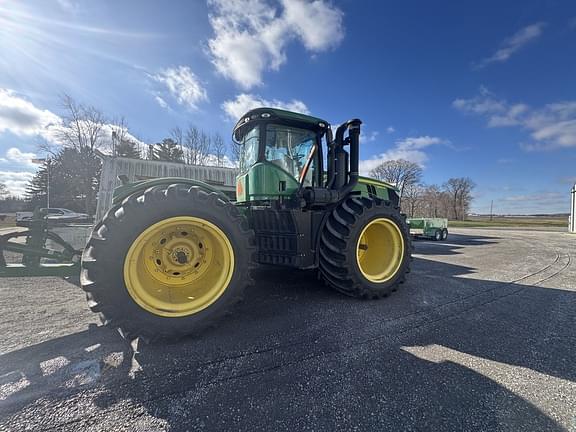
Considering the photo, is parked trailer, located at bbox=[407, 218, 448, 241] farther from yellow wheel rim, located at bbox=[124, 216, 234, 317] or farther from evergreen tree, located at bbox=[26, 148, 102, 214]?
evergreen tree, located at bbox=[26, 148, 102, 214]

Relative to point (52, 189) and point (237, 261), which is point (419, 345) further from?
point (52, 189)

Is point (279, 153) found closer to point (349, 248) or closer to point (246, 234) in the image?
point (246, 234)

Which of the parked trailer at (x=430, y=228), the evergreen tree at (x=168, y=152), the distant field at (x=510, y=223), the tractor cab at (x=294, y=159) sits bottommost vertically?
the distant field at (x=510, y=223)

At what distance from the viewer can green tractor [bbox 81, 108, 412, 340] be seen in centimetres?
214

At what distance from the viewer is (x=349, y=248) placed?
3.33 meters

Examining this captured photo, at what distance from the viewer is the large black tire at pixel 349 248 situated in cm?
333

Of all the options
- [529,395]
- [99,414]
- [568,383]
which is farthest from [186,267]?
[568,383]

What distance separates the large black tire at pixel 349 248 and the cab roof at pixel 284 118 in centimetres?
124

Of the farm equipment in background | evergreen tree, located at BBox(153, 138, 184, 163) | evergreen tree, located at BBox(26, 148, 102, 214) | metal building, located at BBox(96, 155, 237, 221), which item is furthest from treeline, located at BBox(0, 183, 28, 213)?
the farm equipment in background

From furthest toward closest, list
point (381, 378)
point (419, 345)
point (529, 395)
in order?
point (419, 345) < point (381, 378) < point (529, 395)

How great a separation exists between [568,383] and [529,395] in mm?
461

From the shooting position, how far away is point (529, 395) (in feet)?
5.85

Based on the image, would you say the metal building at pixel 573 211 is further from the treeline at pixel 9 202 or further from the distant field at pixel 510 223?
the treeline at pixel 9 202

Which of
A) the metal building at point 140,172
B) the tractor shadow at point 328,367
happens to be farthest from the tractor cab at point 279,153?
the metal building at point 140,172
